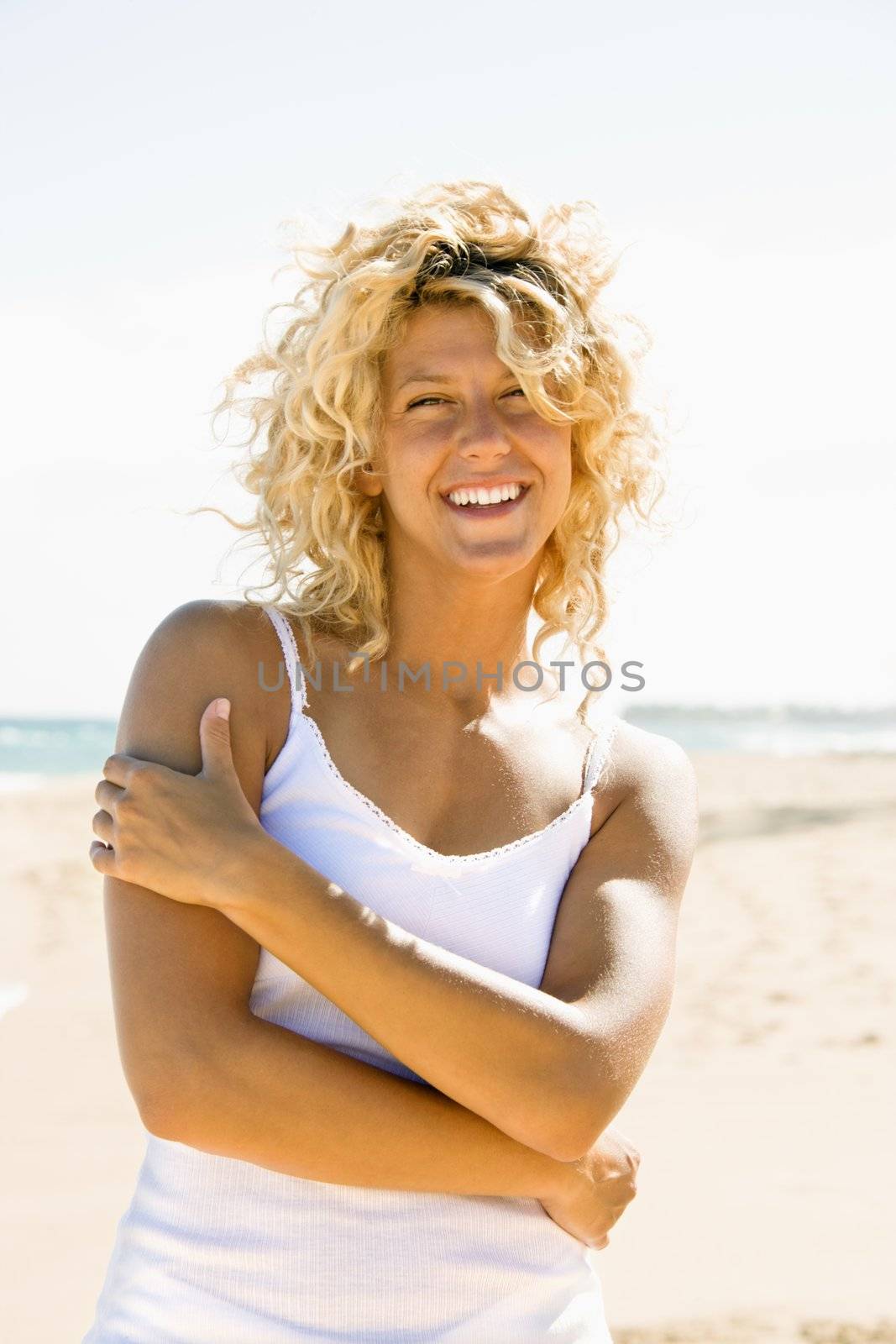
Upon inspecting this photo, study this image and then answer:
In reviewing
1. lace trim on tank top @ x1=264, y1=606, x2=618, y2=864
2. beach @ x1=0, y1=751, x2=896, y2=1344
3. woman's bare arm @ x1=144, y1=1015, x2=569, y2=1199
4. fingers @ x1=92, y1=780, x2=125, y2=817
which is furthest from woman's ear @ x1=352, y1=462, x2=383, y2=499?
beach @ x1=0, y1=751, x2=896, y2=1344

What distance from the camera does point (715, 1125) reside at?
17.5 ft

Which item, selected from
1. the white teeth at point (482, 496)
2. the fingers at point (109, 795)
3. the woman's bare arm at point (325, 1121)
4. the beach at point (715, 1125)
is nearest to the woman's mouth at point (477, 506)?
the white teeth at point (482, 496)

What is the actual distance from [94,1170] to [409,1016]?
353 cm

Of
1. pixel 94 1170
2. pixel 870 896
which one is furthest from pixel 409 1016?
pixel 870 896

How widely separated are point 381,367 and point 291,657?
19.5 inches

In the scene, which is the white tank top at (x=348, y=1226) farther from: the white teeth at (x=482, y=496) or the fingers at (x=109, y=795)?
the white teeth at (x=482, y=496)

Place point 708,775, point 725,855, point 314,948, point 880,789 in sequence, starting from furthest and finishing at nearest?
point 708,775 < point 880,789 < point 725,855 < point 314,948

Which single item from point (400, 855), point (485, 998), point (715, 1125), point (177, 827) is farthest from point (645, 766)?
point (715, 1125)

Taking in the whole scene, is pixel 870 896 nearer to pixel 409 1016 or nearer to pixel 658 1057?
pixel 658 1057

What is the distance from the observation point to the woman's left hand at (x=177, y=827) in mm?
1753

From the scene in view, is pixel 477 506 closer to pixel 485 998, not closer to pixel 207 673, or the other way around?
pixel 207 673

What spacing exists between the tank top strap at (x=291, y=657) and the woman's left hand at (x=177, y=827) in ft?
0.58

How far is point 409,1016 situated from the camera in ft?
5.82

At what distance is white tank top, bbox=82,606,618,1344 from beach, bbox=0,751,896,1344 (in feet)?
6.58
